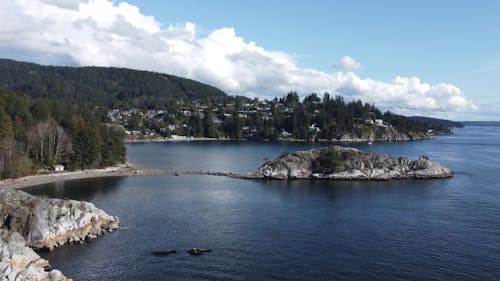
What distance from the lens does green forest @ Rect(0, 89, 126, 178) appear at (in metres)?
82.9

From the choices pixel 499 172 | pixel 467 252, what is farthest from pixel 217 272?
pixel 499 172

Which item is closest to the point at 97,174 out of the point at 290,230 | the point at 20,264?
the point at 290,230

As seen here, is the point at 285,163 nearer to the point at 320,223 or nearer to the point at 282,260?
the point at 320,223

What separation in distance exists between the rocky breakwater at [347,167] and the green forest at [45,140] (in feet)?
122

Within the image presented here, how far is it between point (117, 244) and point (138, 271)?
8664 millimetres

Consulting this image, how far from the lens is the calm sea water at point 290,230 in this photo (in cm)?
4178

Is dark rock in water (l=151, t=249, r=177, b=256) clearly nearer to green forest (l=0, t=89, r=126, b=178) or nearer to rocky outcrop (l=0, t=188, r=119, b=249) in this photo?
rocky outcrop (l=0, t=188, r=119, b=249)

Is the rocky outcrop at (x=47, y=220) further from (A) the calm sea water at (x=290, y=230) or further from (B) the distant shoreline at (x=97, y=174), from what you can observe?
(B) the distant shoreline at (x=97, y=174)

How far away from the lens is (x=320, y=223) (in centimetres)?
5931

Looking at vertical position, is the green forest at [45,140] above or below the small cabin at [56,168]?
above

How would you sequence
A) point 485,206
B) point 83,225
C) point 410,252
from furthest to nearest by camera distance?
point 485,206
point 83,225
point 410,252

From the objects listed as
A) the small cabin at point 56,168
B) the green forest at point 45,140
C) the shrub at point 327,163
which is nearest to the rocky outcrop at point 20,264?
the green forest at point 45,140

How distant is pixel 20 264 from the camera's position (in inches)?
1496

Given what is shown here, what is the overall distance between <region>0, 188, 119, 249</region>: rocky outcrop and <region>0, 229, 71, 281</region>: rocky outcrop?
6.24 meters
